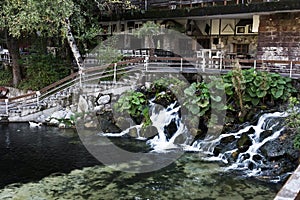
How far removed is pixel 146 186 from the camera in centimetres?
905

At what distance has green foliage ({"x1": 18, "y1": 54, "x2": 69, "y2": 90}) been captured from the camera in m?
18.4

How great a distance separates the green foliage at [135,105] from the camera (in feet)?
45.6

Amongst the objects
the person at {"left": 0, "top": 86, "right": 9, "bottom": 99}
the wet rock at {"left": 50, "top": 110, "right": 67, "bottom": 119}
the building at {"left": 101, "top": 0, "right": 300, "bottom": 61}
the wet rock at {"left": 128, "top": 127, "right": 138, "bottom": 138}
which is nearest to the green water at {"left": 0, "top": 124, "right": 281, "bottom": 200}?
the wet rock at {"left": 128, "top": 127, "right": 138, "bottom": 138}

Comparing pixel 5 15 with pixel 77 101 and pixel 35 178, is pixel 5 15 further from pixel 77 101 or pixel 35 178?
pixel 35 178

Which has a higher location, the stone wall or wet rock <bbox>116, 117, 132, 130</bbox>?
the stone wall

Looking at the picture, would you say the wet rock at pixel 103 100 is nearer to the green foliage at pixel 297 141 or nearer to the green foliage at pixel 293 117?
the green foliage at pixel 293 117

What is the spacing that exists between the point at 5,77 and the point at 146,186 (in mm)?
15304

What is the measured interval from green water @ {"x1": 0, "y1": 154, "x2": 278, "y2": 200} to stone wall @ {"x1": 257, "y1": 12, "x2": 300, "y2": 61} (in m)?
7.36

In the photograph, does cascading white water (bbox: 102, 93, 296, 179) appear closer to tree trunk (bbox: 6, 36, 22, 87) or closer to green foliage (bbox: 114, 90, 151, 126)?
green foliage (bbox: 114, 90, 151, 126)

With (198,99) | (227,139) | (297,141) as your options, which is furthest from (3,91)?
(297,141)

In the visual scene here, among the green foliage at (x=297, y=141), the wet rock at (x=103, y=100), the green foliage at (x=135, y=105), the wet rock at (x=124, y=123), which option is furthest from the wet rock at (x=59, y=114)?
the green foliage at (x=297, y=141)

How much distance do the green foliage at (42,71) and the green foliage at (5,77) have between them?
1.45m

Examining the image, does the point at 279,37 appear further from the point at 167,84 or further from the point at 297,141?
the point at 297,141

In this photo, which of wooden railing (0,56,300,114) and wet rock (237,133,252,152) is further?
wooden railing (0,56,300,114)
